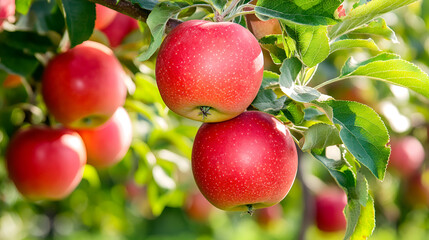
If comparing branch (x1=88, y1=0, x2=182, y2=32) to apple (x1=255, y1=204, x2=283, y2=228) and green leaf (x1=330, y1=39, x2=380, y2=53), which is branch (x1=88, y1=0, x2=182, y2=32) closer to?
green leaf (x1=330, y1=39, x2=380, y2=53)

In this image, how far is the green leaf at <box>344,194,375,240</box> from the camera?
0.92 meters

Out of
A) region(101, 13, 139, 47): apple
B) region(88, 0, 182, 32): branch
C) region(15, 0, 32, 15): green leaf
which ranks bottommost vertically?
region(101, 13, 139, 47): apple

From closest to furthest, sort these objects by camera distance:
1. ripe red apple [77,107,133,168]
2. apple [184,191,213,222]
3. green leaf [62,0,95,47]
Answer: green leaf [62,0,95,47], ripe red apple [77,107,133,168], apple [184,191,213,222]

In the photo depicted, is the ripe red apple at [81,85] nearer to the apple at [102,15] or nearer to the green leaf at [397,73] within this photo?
the apple at [102,15]

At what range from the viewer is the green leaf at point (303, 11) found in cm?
80

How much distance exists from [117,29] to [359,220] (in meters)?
1.00

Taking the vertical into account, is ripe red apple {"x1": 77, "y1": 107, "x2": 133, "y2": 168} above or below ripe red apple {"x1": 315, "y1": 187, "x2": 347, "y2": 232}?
above

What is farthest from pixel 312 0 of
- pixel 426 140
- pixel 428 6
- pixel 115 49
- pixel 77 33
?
pixel 426 140

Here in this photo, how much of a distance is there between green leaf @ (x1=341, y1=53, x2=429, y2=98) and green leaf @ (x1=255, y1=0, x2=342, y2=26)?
15 cm

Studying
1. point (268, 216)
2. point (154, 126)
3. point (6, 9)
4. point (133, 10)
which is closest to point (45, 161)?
point (6, 9)

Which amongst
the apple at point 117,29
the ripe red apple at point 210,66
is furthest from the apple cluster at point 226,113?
the apple at point 117,29

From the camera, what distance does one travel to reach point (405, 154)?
2.77 meters

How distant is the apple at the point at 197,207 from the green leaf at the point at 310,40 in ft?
9.64

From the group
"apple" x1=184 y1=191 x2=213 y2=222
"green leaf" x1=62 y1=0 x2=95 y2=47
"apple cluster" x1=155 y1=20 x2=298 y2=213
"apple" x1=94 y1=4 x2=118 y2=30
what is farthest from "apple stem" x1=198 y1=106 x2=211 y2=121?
"apple" x1=184 y1=191 x2=213 y2=222
